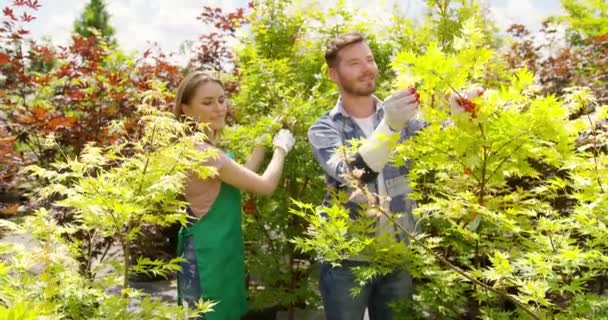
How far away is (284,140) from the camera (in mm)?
3055

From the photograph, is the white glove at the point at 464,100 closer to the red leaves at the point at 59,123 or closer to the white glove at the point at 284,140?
the white glove at the point at 284,140

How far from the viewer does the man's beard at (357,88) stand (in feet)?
8.50

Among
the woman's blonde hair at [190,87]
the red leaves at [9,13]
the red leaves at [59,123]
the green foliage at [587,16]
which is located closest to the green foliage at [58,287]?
the woman's blonde hair at [190,87]

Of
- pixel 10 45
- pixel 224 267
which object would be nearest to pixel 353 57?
pixel 224 267

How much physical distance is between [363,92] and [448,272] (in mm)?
943

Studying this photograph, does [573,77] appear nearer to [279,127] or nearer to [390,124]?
[279,127]

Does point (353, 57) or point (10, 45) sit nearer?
point (353, 57)

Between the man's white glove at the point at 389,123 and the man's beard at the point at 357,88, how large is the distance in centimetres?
56

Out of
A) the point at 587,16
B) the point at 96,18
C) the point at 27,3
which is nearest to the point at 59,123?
the point at 27,3

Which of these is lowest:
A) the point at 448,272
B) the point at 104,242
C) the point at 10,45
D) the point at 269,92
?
the point at 448,272

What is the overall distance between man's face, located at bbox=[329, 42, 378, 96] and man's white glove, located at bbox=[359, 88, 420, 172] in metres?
0.57

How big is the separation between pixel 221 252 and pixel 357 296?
0.75m

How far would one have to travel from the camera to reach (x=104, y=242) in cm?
382

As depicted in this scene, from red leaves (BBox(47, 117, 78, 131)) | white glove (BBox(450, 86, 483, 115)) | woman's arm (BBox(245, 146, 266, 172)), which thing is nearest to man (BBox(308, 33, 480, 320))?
woman's arm (BBox(245, 146, 266, 172))
